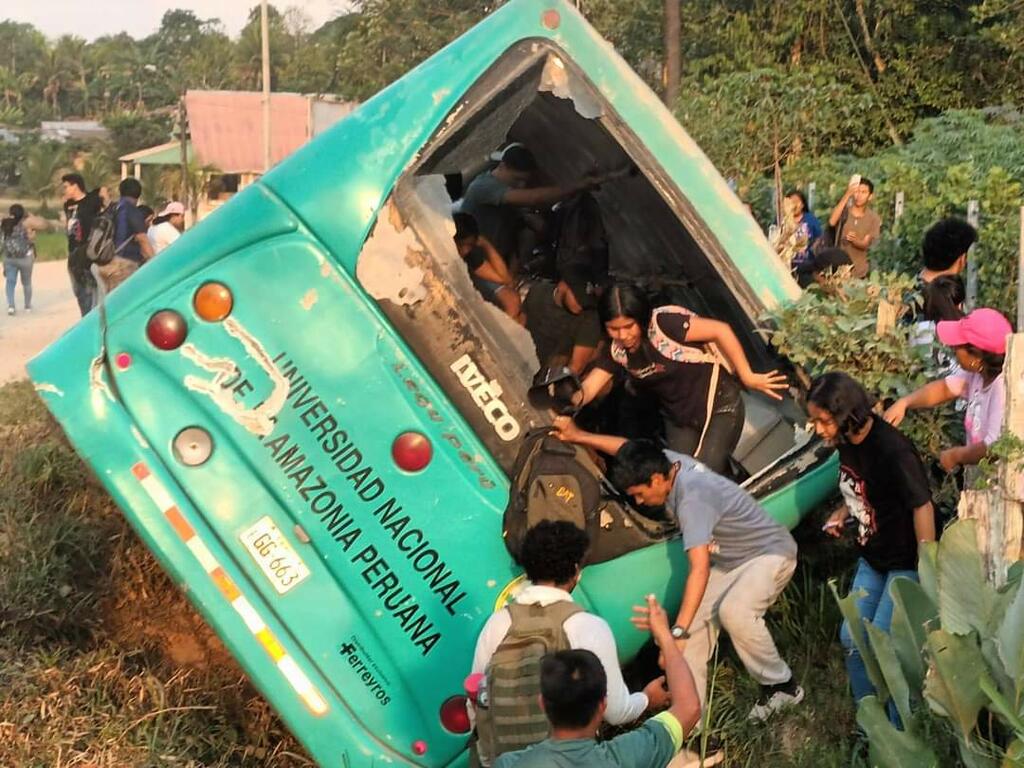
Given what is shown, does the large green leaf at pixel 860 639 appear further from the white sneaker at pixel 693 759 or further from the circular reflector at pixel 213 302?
the circular reflector at pixel 213 302

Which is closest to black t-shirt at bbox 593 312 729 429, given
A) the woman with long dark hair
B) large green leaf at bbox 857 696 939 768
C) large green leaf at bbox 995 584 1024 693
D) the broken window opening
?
the broken window opening

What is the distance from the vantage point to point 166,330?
14.2 feet

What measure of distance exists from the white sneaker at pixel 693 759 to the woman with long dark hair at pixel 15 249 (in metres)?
12.8

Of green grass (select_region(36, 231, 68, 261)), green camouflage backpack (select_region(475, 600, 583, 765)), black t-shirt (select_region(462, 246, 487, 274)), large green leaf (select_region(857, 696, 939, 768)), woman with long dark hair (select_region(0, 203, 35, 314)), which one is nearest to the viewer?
large green leaf (select_region(857, 696, 939, 768))

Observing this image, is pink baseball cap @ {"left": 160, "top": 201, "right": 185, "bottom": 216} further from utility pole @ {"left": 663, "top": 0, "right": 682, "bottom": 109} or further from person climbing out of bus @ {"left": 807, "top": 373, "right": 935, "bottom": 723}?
utility pole @ {"left": 663, "top": 0, "right": 682, "bottom": 109}

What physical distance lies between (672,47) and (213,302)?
1870 cm

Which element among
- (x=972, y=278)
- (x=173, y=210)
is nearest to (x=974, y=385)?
(x=972, y=278)

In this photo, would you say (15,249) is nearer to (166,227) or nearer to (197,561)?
(166,227)

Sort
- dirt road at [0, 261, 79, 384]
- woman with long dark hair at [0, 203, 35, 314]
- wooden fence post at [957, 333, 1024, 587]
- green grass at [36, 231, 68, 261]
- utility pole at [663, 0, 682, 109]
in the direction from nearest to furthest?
1. wooden fence post at [957, 333, 1024, 587]
2. dirt road at [0, 261, 79, 384]
3. woman with long dark hair at [0, 203, 35, 314]
4. utility pole at [663, 0, 682, 109]
5. green grass at [36, 231, 68, 261]

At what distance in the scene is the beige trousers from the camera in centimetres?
446

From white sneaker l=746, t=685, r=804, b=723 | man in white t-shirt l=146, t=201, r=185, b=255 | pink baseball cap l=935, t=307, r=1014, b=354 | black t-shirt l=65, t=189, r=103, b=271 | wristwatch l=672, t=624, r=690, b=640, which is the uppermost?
black t-shirt l=65, t=189, r=103, b=271

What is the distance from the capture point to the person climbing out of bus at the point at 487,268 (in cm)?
534

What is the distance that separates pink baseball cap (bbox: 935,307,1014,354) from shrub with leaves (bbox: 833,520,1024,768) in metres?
0.96

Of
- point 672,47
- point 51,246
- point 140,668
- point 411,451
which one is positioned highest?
point 51,246
